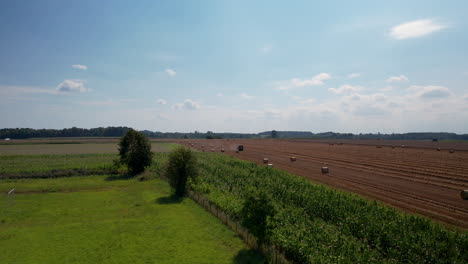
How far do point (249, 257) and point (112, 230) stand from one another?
1337cm

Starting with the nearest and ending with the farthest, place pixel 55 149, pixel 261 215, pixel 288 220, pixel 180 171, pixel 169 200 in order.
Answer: pixel 261 215
pixel 288 220
pixel 169 200
pixel 180 171
pixel 55 149

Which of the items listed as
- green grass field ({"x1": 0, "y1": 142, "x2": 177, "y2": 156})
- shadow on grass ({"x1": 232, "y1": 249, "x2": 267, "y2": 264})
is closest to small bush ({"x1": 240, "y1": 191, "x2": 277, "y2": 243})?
shadow on grass ({"x1": 232, "y1": 249, "x2": 267, "y2": 264})

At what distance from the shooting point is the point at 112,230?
24.2 metres

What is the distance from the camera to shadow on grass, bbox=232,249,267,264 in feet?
60.0

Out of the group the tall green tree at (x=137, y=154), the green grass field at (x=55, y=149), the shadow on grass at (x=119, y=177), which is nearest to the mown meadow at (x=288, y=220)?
the shadow on grass at (x=119, y=177)

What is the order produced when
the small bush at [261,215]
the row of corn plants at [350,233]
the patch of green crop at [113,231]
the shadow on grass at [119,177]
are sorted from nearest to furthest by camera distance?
the row of corn plants at [350,233] → the small bush at [261,215] → the patch of green crop at [113,231] → the shadow on grass at [119,177]

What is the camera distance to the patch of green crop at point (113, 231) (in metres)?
19.2

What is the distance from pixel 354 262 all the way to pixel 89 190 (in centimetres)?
4086

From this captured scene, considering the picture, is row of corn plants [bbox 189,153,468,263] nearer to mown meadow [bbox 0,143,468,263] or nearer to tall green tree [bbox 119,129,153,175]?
mown meadow [bbox 0,143,468,263]

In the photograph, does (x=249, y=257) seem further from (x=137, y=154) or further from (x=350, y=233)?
(x=137, y=154)

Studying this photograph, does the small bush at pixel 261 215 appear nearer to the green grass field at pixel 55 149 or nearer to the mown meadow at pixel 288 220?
the mown meadow at pixel 288 220

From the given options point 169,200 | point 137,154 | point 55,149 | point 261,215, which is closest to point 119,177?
point 137,154

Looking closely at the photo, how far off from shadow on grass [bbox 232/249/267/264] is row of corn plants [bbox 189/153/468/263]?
146 cm

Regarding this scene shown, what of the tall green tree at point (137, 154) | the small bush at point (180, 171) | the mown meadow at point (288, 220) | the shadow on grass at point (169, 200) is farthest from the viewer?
the tall green tree at point (137, 154)
